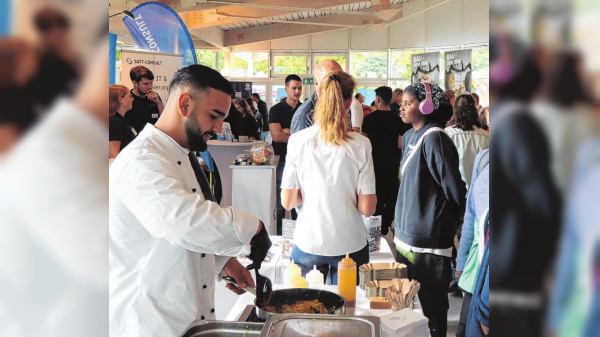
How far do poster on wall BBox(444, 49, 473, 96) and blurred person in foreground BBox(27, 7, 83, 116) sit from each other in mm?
12330

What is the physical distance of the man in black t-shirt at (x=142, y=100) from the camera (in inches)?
188

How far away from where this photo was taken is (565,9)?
247 mm

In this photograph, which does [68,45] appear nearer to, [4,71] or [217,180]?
[4,71]

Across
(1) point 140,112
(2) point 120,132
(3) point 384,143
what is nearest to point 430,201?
(2) point 120,132

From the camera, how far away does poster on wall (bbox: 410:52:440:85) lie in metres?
13.2

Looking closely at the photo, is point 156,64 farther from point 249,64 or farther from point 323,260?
point 249,64

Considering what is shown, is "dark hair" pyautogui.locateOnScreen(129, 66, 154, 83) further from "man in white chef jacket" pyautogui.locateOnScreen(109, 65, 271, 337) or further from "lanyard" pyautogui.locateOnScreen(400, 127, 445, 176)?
"man in white chef jacket" pyautogui.locateOnScreen(109, 65, 271, 337)

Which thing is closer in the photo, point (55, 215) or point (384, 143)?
point (55, 215)

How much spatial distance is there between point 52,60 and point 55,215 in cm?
9

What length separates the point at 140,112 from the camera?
4777mm

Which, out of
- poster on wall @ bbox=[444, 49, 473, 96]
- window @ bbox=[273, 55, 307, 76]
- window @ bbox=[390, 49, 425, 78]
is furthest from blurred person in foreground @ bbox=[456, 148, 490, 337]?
window @ bbox=[273, 55, 307, 76]

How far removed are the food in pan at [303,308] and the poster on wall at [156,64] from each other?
11.7ft

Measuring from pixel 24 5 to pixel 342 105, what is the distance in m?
2.40

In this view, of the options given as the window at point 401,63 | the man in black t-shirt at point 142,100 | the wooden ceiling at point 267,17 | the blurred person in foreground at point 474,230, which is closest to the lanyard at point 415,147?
the blurred person in foreground at point 474,230
